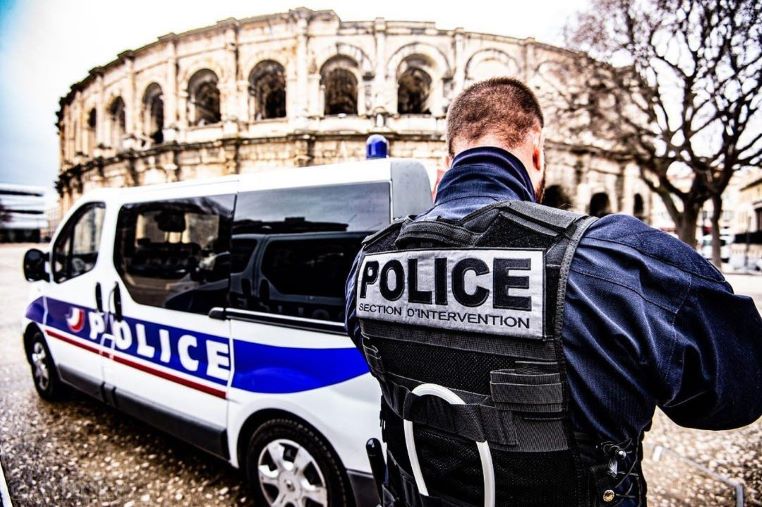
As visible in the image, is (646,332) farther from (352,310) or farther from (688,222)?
(688,222)

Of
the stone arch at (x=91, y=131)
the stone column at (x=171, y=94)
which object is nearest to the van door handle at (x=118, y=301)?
the stone column at (x=171, y=94)

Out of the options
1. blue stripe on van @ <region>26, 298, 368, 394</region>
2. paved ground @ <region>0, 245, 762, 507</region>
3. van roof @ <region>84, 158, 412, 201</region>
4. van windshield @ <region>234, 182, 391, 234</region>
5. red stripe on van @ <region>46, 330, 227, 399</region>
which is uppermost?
van roof @ <region>84, 158, 412, 201</region>

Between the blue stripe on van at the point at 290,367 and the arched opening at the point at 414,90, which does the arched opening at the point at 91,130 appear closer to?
the arched opening at the point at 414,90

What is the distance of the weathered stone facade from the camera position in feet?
47.7

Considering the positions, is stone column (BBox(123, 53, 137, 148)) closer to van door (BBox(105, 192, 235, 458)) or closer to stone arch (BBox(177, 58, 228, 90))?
stone arch (BBox(177, 58, 228, 90))

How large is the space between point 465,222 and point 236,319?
1.74 m

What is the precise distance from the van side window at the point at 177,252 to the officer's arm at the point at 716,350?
2.23 metres

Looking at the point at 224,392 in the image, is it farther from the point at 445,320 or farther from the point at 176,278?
the point at 445,320

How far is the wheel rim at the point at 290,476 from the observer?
2.09 metres

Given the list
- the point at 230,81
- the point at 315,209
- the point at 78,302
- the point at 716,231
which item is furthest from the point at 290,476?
the point at 230,81

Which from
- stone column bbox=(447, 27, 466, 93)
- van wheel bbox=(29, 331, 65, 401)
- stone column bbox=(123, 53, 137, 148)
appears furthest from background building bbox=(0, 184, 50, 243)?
van wheel bbox=(29, 331, 65, 401)

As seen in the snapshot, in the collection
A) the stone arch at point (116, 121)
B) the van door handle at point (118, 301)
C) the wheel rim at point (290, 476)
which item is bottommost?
the wheel rim at point (290, 476)

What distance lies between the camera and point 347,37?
14.6 metres

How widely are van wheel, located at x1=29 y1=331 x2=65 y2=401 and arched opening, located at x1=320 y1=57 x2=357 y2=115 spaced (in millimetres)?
13734
